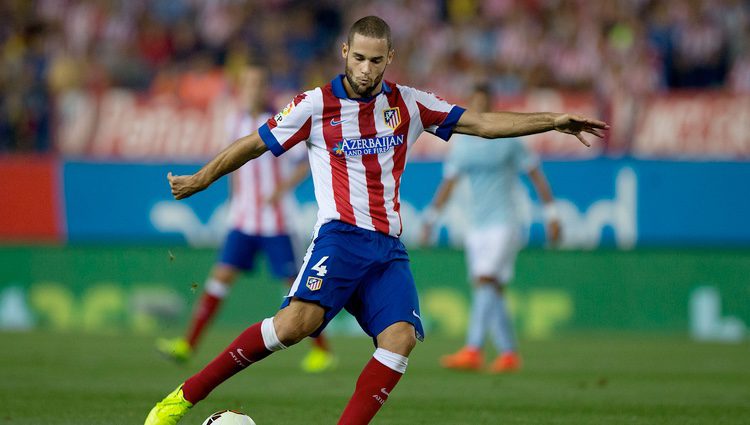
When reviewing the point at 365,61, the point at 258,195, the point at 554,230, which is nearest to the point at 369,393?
the point at 365,61

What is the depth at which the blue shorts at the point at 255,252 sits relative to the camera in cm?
1064

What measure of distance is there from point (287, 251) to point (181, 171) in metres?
5.18

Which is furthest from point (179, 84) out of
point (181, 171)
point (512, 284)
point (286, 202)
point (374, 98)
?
point (374, 98)

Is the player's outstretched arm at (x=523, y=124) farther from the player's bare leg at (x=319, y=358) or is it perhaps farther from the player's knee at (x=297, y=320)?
the player's bare leg at (x=319, y=358)

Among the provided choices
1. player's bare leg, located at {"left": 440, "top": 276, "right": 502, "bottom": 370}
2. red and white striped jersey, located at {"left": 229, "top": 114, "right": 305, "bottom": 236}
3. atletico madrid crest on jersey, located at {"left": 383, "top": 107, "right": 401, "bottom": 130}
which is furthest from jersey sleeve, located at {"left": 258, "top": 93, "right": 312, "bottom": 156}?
player's bare leg, located at {"left": 440, "top": 276, "right": 502, "bottom": 370}

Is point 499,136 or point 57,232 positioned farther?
point 57,232

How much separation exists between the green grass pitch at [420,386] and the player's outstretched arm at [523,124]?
1.96 metres

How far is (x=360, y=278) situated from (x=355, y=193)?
426 mm

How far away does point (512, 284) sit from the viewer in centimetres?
1440

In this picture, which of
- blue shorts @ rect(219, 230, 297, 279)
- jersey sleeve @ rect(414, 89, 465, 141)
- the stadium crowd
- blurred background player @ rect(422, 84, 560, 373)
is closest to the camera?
jersey sleeve @ rect(414, 89, 465, 141)

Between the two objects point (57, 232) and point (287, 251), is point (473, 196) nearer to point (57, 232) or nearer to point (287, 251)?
point (287, 251)

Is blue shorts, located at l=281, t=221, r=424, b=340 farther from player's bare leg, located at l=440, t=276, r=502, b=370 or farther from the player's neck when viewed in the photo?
player's bare leg, located at l=440, t=276, r=502, b=370

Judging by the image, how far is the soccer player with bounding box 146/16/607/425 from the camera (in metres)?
6.02

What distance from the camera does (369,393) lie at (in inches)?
232
